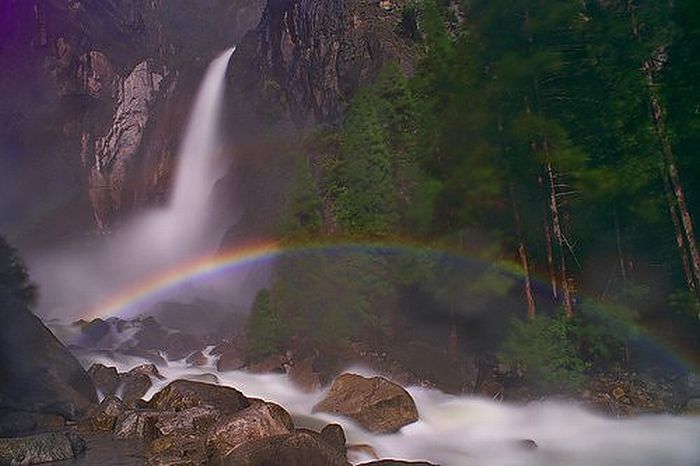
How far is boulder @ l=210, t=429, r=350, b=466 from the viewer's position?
1521 centimetres

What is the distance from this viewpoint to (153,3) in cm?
10350

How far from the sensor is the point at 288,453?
1523 cm

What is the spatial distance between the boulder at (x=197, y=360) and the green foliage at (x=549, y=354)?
25.7 meters

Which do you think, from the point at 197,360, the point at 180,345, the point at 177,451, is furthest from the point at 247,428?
the point at 180,345

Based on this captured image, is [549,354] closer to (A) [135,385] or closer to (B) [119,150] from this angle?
(A) [135,385]

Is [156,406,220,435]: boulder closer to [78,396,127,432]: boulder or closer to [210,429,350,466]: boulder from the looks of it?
[78,396,127,432]: boulder

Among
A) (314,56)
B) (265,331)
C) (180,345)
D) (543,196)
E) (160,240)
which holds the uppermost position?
(314,56)

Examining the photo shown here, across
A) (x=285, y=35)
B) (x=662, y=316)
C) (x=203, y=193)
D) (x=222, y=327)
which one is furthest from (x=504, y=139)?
(x=203, y=193)

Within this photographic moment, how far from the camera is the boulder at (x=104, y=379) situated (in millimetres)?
31955

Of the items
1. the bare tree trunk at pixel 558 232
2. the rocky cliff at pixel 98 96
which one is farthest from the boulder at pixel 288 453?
the rocky cliff at pixel 98 96

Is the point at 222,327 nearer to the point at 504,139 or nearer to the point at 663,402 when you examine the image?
the point at 504,139

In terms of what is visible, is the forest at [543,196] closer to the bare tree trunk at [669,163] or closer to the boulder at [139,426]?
the bare tree trunk at [669,163]

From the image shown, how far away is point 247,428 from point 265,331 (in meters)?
23.0

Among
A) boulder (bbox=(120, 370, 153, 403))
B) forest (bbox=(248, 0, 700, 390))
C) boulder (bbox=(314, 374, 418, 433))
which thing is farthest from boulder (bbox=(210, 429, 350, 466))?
Answer: boulder (bbox=(120, 370, 153, 403))
